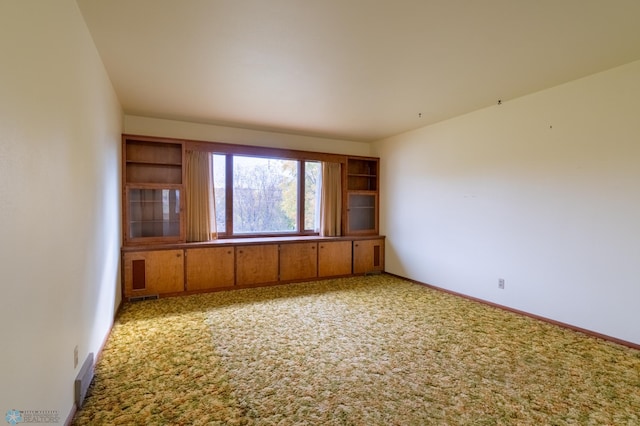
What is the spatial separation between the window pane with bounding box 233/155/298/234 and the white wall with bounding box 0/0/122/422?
2789 millimetres

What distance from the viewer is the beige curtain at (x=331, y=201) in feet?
19.6

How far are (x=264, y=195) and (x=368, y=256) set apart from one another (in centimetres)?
231

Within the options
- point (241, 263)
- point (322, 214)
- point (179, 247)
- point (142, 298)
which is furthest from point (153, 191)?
point (322, 214)

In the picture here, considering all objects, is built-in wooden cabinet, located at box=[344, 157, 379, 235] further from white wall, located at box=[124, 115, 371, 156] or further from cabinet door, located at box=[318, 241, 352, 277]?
cabinet door, located at box=[318, 241, 352, 277]

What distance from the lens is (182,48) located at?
2.73 m

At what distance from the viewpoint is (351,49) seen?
2.74 meters

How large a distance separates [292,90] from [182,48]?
4.20 ft

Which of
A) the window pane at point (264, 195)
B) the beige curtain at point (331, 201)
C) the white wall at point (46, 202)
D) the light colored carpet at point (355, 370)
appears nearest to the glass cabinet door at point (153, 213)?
the window pane at point (264, 195)

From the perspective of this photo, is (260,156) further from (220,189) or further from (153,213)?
(153,213)

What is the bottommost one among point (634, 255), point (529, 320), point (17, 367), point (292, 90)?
point (529, 320)

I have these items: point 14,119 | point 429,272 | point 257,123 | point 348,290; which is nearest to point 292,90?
point 257,123

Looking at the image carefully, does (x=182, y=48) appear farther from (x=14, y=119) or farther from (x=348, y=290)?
(x=348, y=290)

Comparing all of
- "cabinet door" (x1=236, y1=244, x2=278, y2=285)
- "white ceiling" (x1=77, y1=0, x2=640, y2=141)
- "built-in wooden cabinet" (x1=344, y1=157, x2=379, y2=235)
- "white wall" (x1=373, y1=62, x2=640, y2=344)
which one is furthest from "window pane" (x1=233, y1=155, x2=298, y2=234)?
"white wall" (x1=373, y1=62, x2=640, y2=344)

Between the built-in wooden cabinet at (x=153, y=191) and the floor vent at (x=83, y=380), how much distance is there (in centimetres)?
243
